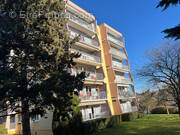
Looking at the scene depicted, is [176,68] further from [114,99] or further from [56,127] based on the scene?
[56,127]

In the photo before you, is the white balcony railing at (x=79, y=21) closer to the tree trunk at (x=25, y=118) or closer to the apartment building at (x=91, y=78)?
the apartment building at (x=91, y=78)

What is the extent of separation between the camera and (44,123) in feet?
50.6

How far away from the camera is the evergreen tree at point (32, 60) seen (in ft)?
28.4

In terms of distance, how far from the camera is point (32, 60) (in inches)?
391

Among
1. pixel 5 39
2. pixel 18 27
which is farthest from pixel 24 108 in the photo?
pixel 18 27

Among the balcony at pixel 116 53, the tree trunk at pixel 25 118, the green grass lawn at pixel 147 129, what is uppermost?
the balcony at pixel 116 53

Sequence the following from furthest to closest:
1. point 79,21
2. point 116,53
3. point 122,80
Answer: point 116,53 < point 122,80 < point 79,21

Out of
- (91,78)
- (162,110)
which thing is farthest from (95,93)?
(162,110)

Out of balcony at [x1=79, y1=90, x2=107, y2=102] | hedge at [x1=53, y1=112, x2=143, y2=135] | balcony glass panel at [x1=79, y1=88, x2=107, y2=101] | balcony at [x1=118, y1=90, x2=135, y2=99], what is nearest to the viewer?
hedge at [x1=53, y1=112, x2=143, y2=135]

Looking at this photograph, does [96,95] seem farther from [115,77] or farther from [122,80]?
[122,80]

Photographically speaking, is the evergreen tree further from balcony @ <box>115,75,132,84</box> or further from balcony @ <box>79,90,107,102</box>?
balcony @ <box>115,75,132,84</box>

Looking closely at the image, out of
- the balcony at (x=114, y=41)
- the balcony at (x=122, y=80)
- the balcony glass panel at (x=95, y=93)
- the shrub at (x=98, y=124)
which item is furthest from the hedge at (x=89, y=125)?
the balcony at (x=114, y=41)

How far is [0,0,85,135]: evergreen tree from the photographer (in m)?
8.65

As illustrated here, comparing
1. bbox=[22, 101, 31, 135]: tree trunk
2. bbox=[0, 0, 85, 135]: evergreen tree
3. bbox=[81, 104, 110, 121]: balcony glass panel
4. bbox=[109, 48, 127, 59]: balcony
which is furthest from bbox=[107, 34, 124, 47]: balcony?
bbox=[22, 101, 31, 135]: tree trunk
